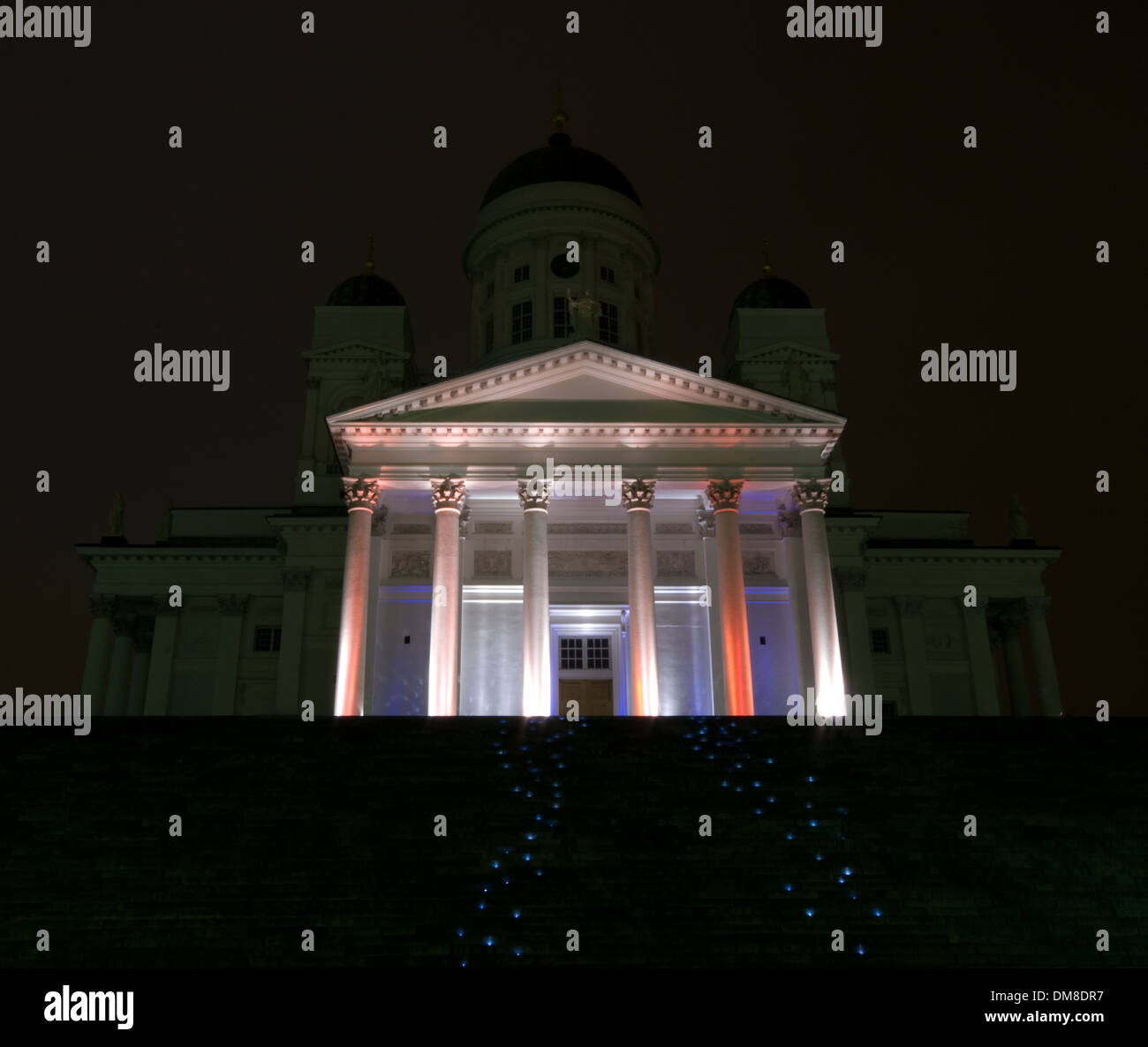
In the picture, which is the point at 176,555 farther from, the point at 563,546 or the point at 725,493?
the point at 725,493

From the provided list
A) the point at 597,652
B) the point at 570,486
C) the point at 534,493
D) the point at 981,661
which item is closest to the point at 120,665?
the point at 597,652

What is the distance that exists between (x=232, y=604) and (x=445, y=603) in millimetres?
13804

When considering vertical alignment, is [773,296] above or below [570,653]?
above

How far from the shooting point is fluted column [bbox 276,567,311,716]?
35.0m

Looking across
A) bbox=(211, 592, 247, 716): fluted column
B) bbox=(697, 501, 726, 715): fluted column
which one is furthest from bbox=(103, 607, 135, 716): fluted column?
bbox=(697, 501, 726, 715): fluted column

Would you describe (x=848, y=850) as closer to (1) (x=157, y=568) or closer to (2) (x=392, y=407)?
(2) (x=392, y=407)

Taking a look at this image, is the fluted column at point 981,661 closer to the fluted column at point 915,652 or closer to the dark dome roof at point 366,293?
the fluted column at point 915,652

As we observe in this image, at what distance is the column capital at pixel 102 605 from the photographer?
38.2 meters

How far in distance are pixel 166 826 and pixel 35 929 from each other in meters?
2.64

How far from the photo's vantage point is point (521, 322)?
39125 mm

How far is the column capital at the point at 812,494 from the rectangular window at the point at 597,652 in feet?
23.2
